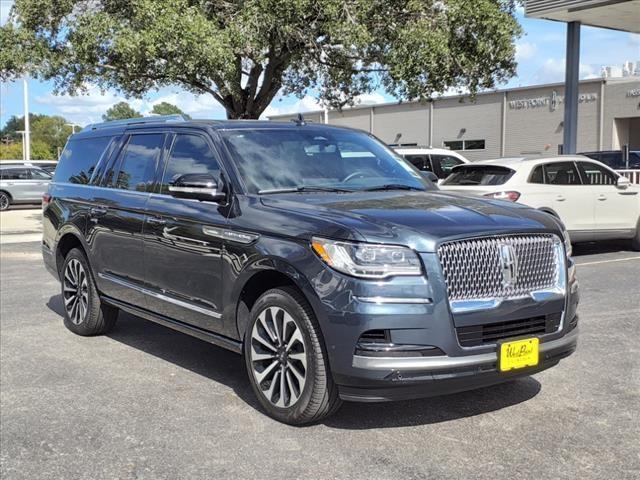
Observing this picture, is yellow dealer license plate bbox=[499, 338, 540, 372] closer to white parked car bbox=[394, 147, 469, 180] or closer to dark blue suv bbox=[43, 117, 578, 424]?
dark blue suv bbox=[43, 117, 578, 424]

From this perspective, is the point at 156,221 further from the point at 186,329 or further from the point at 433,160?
the point at 433,160

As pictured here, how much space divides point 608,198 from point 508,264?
8692 mm

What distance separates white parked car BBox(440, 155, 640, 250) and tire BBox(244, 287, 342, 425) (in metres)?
6.76

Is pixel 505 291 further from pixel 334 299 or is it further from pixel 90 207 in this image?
pixel 90 207

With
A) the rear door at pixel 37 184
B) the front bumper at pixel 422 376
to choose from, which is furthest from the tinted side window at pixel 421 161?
the rear door at pixel 37 184

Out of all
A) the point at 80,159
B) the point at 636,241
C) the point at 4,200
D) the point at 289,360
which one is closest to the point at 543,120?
the point at 4,200

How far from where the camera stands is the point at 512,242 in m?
4.19

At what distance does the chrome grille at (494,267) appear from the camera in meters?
3.96

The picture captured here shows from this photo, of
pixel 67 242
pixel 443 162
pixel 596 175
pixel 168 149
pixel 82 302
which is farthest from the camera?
pixel 443 162

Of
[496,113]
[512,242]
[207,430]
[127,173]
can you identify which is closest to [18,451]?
[207,430]

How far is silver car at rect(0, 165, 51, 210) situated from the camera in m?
27.2

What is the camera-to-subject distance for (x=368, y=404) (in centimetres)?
476

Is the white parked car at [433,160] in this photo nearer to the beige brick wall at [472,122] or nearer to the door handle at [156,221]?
the door handle at [156,221]

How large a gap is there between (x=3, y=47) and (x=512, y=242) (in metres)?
13.4
